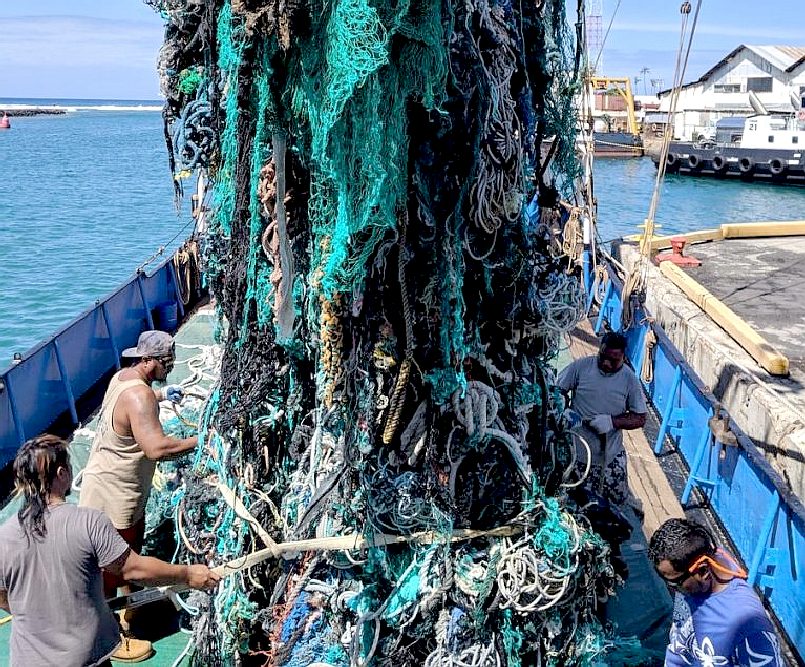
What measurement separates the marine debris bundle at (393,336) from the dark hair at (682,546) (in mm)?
579

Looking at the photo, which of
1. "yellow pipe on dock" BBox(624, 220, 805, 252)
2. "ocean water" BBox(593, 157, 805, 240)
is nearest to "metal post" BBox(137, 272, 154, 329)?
"yellow pipe on dock" BBox(624, 220, 805, 252)

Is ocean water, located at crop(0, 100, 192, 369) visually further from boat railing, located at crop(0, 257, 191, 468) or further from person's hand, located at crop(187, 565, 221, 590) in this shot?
person's hand, located at crop(187, 565, 221, 590)

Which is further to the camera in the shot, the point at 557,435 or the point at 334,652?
the point at 557,435

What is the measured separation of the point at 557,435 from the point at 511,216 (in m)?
1.16

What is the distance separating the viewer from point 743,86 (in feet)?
161

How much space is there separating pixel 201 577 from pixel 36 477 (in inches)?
31.3

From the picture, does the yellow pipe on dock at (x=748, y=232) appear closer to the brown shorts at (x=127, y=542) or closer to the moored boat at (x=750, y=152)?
the brown shorts at (x=127, y=542)

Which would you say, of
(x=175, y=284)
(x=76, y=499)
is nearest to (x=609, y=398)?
(x=76, y=499)

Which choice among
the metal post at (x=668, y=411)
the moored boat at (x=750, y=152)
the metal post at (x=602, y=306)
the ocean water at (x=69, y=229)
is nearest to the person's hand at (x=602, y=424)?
the metal post at (x=668, y=411)

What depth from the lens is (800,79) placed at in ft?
153

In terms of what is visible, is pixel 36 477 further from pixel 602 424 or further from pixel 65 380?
pixel 65 380

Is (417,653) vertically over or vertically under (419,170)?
under

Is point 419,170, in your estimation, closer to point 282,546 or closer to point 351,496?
point 351,496

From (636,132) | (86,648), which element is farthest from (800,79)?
(86,648)
